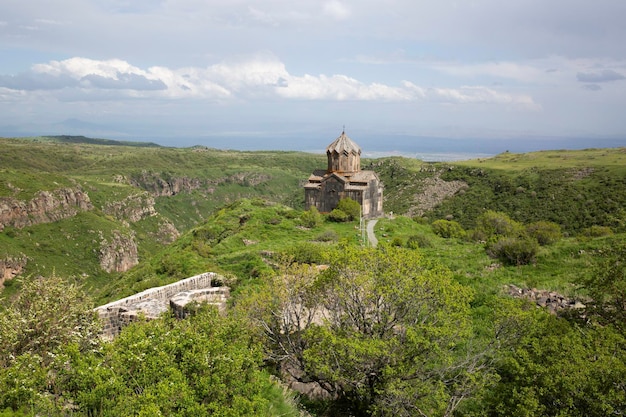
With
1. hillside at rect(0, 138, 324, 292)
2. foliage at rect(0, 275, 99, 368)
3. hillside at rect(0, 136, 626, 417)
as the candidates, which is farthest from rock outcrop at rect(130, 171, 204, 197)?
foliage at rect(0, 275, 99, 368)

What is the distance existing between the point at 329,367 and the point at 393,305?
2048mm

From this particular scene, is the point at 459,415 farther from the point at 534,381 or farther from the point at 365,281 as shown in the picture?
the point at 365,281

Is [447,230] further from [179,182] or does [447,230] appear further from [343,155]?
[179,182]

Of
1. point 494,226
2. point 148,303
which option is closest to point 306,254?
point 148,303

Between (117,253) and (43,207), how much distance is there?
13149mm

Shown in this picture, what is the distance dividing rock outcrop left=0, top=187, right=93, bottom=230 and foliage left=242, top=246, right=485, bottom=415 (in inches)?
2571

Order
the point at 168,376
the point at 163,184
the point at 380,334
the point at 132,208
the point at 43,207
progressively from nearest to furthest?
the point at 168,376 → the point at 380,334 → the point at 43,207 → the point at 132,208 → the point at 163,184

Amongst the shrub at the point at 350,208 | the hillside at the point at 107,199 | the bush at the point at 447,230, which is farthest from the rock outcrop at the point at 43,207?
the bush at the point at 447,230

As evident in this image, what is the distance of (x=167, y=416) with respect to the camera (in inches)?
250

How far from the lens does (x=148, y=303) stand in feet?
49.4

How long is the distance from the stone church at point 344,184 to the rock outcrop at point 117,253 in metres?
44.0

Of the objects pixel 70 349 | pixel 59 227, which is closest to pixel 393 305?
pixel 70 349

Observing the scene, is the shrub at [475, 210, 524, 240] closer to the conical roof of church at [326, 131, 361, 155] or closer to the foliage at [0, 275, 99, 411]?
the conical roof of church at [326, 131, 361, 155]

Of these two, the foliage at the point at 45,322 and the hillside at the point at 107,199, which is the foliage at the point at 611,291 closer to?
the foliage at the point at 45,322
